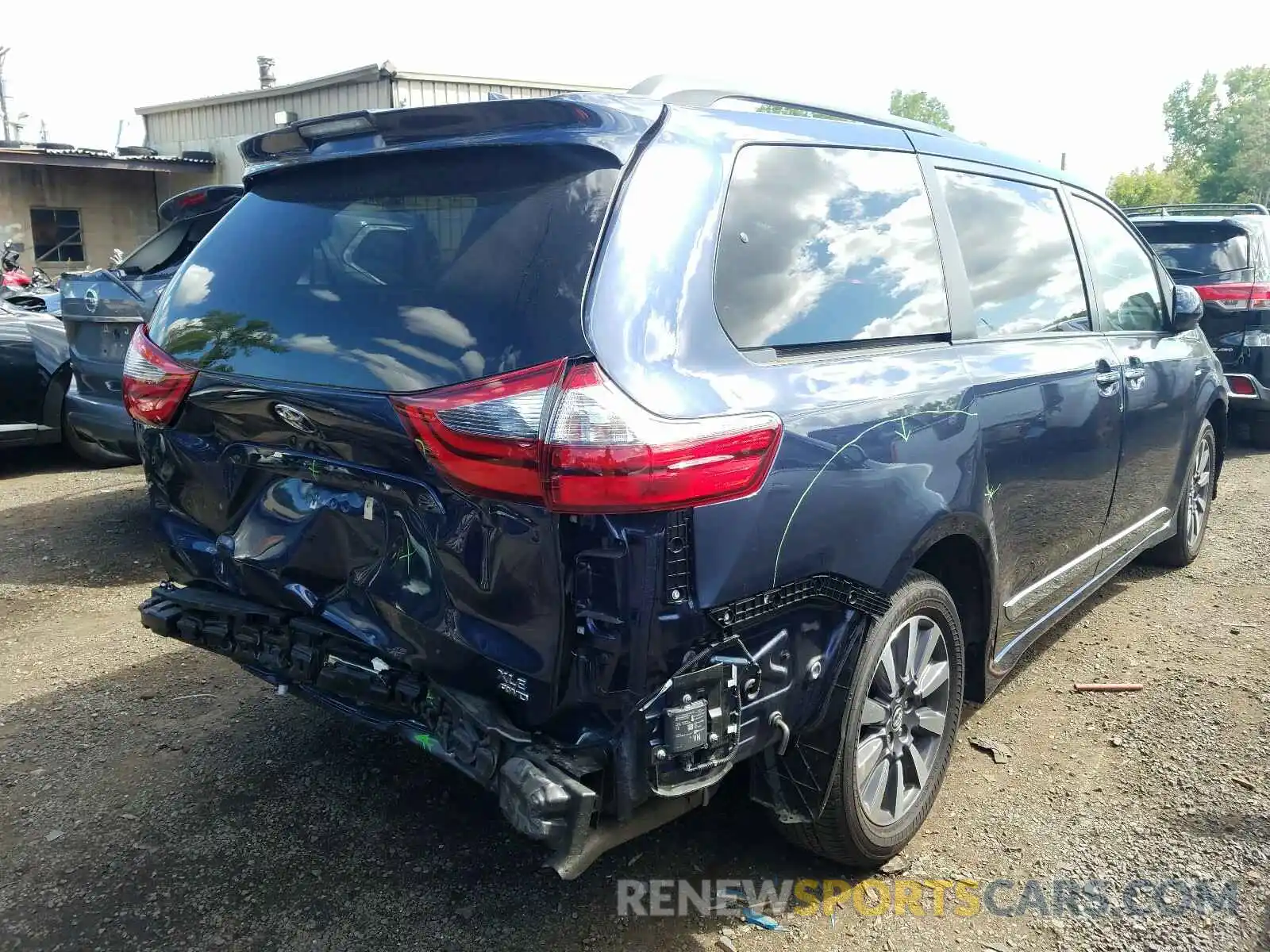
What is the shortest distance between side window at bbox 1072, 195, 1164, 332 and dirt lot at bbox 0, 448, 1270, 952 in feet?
4.69

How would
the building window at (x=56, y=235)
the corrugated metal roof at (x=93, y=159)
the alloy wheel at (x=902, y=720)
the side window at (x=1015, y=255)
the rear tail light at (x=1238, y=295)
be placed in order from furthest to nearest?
the building window at (x=56, y=235)
the corrugated metal roof at (x=93, y=159)
the rear tail light at (x=1238, y=295)
the side window at (x=1015, y=255)
the alloy wheel at (x=902, y=720)

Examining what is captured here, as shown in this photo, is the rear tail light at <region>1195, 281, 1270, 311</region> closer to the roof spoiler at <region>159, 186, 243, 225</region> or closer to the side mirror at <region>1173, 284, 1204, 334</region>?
the side mirror at <region>1173, 284, 1204, 334</region>

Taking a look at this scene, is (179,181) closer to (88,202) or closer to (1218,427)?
(88,202)

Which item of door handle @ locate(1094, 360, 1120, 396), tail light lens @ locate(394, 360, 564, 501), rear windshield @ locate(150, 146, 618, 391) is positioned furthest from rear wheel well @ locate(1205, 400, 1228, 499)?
tail light lens @ locate(394, 360, 564, 501)

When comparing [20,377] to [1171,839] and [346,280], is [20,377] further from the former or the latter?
[1171,839]

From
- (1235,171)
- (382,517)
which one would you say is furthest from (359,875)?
(1235,171)

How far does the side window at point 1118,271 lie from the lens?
4.00 metres

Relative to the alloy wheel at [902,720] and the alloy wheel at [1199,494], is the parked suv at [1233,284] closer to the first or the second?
the alloy wheel at [1199,494]

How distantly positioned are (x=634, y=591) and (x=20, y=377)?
269 inches

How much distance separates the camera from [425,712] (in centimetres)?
229

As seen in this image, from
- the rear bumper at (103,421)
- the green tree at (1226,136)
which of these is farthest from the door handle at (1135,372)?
the green tree at (1226,136)

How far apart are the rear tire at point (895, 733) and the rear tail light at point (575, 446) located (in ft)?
2.57

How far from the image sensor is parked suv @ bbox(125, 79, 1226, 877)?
6.54 feet

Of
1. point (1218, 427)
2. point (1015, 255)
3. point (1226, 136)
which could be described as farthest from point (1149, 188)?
point (1015, 255)
